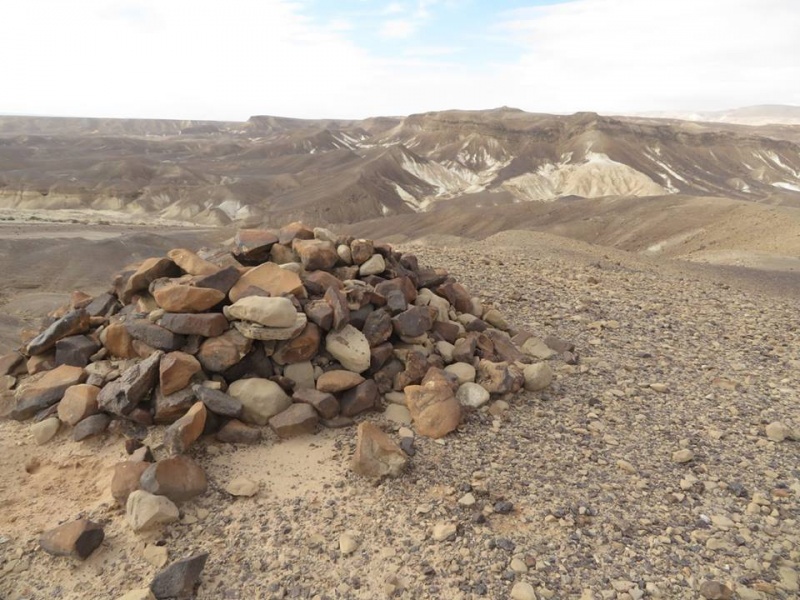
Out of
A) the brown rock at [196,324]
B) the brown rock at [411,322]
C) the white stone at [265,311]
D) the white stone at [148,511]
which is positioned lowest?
the white stone at [148,511]

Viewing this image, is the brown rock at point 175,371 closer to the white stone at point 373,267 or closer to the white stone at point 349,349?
the white stone at point 349,349

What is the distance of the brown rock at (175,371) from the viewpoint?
4770 millimetres

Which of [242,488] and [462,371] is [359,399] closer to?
[462,371]

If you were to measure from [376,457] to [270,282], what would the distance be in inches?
86.3

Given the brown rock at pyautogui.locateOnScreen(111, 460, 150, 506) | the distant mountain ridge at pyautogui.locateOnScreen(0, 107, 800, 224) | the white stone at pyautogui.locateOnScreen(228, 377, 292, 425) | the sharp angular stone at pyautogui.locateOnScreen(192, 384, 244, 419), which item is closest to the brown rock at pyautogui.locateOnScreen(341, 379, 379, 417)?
the white stone at pyautogui.locateOnScreen(228, 377, 292, 425)

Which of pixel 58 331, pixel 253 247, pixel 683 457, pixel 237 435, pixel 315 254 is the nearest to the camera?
pixel 683 457

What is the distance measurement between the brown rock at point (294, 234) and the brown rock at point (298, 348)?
5.34 feet

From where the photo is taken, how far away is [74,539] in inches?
144

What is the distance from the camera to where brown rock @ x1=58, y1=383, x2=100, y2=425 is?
4855 mm

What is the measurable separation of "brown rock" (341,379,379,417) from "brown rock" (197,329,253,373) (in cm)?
102

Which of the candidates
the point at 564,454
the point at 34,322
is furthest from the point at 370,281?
the point at 34,322

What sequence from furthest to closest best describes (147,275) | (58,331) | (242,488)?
(147,275), (58,331), (242,488)

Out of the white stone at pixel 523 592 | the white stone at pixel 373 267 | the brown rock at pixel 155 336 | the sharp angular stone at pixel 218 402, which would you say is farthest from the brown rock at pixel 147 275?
the white stone at pixel 523 592

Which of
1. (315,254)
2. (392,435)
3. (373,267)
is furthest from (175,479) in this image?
(373,267)
